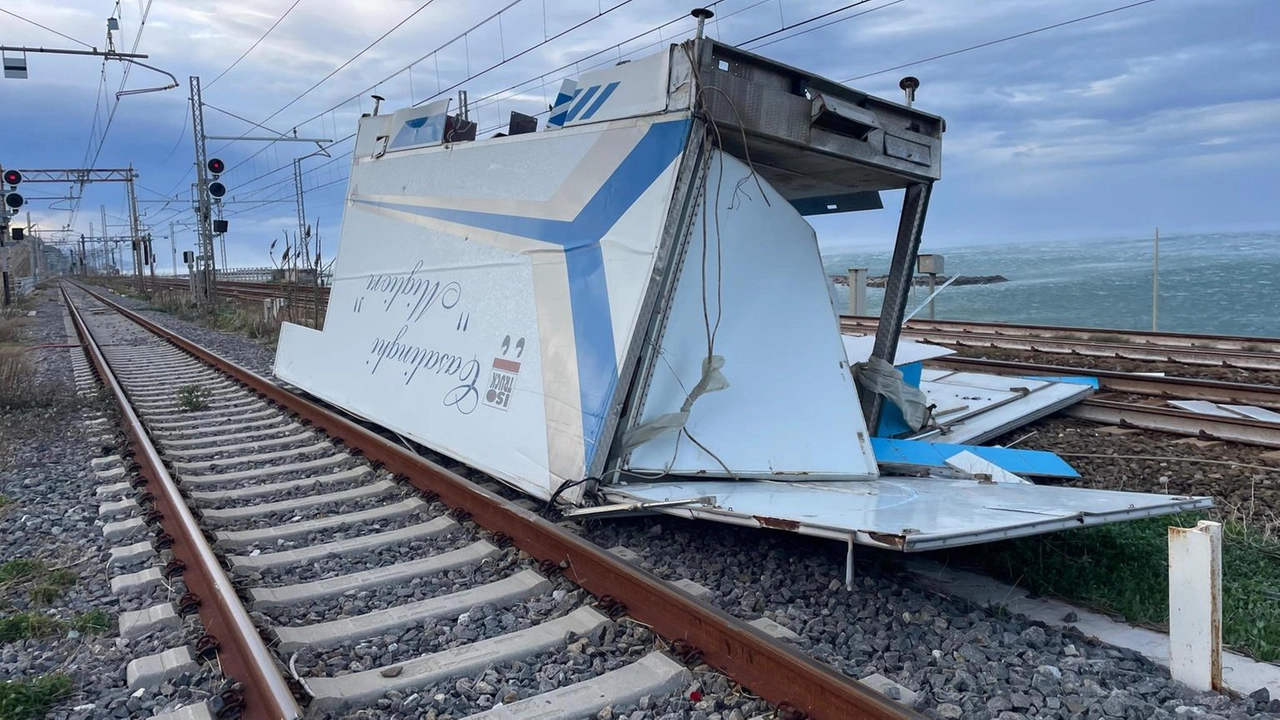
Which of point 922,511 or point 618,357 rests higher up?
point 618,357

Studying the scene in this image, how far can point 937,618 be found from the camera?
3.93 metres

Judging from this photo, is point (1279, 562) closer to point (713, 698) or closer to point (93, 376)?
point (713, 698)

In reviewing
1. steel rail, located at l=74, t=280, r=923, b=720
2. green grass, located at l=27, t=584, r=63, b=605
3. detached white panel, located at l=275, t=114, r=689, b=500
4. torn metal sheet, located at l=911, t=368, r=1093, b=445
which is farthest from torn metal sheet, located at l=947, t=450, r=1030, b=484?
green grass, located at l=27, t=584, r=63, b=605

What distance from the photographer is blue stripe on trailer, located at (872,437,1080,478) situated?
5902mm

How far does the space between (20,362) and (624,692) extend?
1194 cm

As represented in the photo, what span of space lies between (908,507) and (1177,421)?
5347mm

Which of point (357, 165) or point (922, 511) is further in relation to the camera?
point (357, 165)

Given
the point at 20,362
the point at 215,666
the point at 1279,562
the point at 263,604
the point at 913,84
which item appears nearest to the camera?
the point at 215,666

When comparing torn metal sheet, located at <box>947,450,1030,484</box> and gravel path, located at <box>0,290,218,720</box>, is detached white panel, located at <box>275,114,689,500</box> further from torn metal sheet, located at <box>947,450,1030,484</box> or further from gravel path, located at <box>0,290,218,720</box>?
torn metal sheet, located at <box>947,450,1030,484</box>

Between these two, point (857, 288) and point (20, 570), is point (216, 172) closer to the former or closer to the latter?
point (857, 288)

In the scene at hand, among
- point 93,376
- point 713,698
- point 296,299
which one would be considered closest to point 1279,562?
point 713,698

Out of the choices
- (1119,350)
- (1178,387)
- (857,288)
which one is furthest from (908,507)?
(857,288)

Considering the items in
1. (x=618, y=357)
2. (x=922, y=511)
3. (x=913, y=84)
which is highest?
(x=913, y=84)

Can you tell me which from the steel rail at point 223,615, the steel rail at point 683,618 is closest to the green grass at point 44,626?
the steel rail at point 223,615
